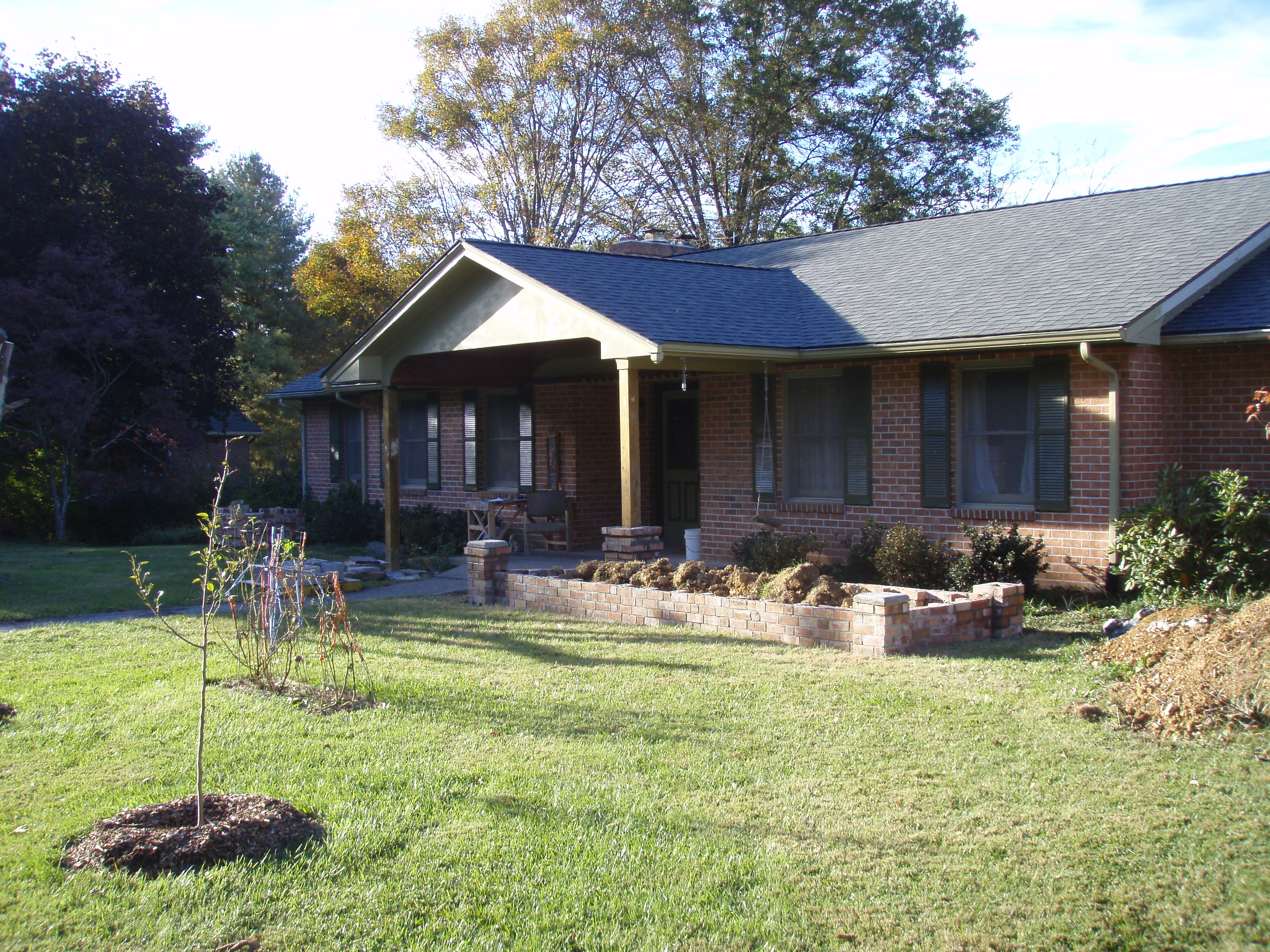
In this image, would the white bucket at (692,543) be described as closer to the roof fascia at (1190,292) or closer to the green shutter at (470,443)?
the roof fascia at (1190,292)

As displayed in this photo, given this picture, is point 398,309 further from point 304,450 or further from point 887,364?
point 304,450

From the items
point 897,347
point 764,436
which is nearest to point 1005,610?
point 897,347

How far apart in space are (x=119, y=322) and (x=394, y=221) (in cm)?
1380

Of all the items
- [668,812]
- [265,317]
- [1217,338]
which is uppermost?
[265,317]

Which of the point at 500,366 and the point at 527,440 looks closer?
the point at 500,366

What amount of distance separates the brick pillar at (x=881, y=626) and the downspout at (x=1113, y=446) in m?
3.00

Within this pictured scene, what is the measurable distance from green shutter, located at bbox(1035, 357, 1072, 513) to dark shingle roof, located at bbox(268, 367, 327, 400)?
552 inches

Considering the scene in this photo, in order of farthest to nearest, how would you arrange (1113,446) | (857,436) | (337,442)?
(337,442), (857,436), (1113,446)

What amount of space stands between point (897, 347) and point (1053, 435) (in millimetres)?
1749

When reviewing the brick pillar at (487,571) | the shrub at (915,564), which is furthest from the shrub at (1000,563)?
the brick pillar at (487,571)

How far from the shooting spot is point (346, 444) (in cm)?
2095

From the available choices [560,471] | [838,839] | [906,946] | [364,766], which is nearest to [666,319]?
[560,471]

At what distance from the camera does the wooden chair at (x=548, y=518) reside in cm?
1478

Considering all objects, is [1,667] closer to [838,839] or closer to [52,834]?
[52,834]
